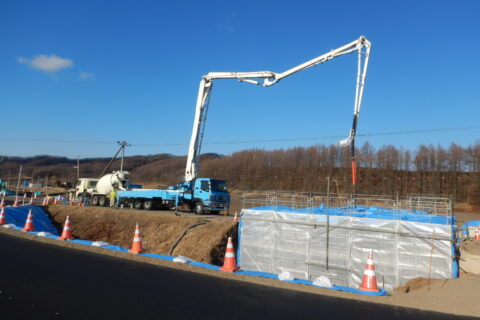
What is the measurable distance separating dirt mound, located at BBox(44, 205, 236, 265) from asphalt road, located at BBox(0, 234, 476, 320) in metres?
6.93

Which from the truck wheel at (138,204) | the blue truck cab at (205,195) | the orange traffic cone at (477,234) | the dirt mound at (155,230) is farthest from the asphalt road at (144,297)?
the truck wheel at (138,204)

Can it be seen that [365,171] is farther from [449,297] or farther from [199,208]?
[449,297]

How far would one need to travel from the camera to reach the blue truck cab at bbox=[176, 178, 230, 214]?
22.7 m

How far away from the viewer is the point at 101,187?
3114 centimetres

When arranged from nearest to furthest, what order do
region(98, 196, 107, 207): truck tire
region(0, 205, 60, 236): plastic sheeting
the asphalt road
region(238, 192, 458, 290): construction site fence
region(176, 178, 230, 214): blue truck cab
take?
the asphalt road < region(238, 192, 458, 290): construction site fence < region(0, 205, 60, 236): plastic sheeting < region(176, 178, 230, 214): blue truck cab < region(98, 196, 107, 207): truck tire

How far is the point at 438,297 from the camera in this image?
21.8 ft

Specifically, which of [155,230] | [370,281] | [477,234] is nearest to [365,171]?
[477,234]

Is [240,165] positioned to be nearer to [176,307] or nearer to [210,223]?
[210,223]

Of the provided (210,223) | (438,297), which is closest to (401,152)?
(210,223)

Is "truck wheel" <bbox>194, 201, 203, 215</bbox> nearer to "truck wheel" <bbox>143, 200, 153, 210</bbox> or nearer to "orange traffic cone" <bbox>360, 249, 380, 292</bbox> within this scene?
"truck wheel" <bbox>143, 200, 153, 210</bbox>

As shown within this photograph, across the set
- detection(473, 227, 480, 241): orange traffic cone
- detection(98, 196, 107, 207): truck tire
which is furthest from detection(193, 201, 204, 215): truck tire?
detection(473, 227, 480, 241): orange traffic cone

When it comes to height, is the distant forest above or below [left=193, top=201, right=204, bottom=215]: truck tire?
above

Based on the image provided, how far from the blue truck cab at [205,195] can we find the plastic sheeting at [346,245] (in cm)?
1099

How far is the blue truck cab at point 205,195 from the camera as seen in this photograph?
2270cm
